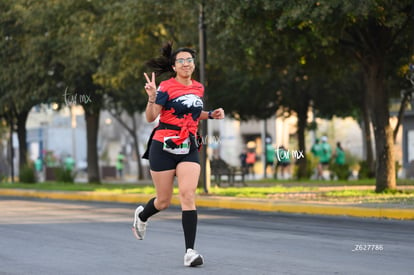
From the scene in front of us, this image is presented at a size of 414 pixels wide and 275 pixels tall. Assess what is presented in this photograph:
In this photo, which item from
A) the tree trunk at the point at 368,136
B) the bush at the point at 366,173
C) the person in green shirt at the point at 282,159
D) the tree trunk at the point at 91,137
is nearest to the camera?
the person in green shirt at the point at 282,159

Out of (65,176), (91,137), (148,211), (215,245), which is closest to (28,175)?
(65,176)

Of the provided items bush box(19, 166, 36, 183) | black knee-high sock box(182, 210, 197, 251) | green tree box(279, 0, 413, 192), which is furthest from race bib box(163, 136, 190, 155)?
bush box(19, 166, 36, 183)

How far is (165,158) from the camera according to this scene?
855 centimetres

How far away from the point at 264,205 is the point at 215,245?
8520 millimetres

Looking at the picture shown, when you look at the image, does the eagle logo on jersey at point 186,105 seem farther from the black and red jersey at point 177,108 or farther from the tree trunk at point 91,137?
the tree trunk at point 91,137

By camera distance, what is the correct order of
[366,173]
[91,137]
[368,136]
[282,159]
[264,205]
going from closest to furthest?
1. [282,159]
2. [264,205]
3. [368,136]
4. [366,173]
5. [91,137]

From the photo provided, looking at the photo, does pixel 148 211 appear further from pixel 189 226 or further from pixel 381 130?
pixel 381 130

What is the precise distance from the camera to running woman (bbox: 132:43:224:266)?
8484mm

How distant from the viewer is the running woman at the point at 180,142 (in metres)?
8.48

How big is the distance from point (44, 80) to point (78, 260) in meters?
24.0

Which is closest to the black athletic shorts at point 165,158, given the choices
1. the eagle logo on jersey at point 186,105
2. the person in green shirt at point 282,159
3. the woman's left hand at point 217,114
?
the eagle logo on jersey at point 186,105

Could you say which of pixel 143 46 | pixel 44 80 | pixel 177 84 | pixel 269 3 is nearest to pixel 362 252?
pixel 177 84

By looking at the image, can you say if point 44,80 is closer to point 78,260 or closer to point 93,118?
point 93,118

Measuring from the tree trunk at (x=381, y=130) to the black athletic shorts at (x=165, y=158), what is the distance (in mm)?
13686
